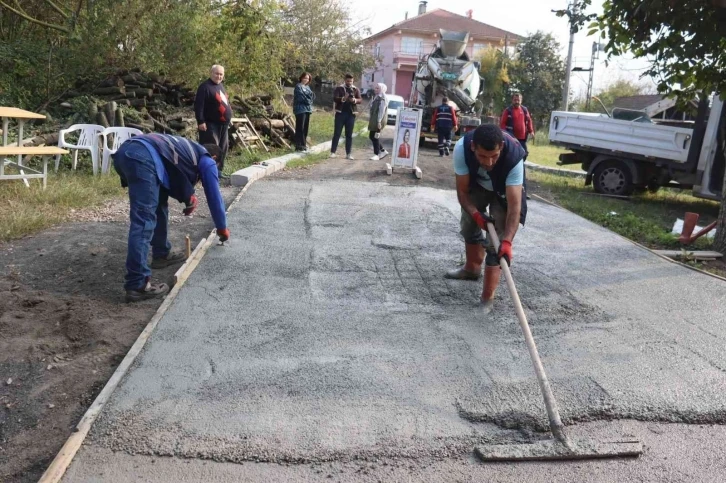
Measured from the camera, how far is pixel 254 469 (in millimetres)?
2641

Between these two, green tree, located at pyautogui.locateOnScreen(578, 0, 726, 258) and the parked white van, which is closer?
green tree, located at pyautogui.locateOnScreen(578, 0, 726, 258)

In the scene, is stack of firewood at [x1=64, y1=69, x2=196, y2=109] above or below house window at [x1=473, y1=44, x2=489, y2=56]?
below

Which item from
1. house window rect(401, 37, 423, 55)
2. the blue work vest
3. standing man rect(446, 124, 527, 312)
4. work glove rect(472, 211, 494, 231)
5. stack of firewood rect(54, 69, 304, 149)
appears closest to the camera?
standing man rect(446, 124, 527, 312)

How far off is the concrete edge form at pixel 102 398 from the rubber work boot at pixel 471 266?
2.30 m

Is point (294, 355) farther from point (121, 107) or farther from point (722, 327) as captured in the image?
point (121, 107)

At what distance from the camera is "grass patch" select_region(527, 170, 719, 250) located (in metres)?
8.15

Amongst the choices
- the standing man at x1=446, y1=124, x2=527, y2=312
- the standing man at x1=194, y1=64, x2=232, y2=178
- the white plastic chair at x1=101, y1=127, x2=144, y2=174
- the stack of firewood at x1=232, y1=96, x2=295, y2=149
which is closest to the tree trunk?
the white plastic chair at x1=101, y1=127, x2=144, y2=174

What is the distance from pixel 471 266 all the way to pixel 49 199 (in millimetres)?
5154

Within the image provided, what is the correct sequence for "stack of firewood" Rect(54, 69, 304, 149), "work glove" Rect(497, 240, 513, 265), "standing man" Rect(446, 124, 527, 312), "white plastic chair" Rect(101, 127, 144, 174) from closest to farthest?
"work glove" Rect(497, 240, 513, 265), "standing man" Rect(446, 124, 527, 312), "white plastic chair" Rect(101, 127, 144, 174), "stack of firewood" Rect(54, 69, 304, 149)

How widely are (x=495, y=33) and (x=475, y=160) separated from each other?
54.3 m

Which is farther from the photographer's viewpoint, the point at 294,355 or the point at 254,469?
the point at 294,355

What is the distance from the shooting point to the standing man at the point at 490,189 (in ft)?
13.7

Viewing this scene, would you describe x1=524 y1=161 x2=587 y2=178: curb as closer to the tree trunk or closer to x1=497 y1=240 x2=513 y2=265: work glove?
the tree trunk

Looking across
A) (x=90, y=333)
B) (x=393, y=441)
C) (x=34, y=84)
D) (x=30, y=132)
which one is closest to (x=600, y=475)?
(x=393, y=441)
